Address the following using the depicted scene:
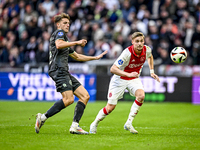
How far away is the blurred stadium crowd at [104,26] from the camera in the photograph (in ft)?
55.5

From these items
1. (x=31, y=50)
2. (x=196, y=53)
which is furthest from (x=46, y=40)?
(x=196, y=53)

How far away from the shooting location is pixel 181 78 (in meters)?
14.7

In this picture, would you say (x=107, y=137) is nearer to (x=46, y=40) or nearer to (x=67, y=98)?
(x=67, y=98)

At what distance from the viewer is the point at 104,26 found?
18.8 meters

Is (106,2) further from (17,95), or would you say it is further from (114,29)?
(17,95)

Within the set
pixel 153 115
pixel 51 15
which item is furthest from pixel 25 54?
pixel 153 115

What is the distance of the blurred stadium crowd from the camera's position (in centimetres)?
1691

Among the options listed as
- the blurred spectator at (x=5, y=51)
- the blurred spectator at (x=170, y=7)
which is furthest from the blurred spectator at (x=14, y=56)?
the blurred spectator at (x=170, y=7)

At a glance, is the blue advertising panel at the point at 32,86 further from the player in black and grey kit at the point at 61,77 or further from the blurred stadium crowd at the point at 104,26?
the player in black and grey kit at the point at 61,77

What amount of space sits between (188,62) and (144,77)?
7.50 feet

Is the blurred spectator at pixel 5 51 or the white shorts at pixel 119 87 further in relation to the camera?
the blurred spectator at pixel 5 51

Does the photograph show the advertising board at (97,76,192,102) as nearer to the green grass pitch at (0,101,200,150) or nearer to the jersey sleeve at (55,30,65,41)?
the green grass pitch at (0,101,200,150)

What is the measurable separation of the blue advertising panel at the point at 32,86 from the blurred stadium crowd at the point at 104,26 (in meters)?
2.30

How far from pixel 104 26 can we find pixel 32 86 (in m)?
5.58
